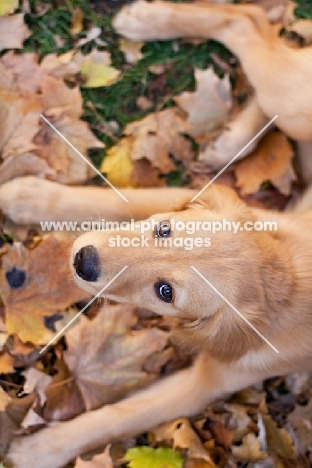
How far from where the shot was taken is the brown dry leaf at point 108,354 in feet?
8.90

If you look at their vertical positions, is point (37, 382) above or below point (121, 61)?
below

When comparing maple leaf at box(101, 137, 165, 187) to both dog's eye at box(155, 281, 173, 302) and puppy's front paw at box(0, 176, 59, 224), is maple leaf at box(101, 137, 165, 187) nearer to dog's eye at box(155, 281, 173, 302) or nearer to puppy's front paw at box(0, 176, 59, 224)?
puppy's front paw at box(0, 176, 59, 224)

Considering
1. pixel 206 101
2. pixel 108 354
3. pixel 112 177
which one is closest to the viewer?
pixel 108 354

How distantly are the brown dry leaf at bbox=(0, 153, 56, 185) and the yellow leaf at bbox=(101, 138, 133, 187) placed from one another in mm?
330

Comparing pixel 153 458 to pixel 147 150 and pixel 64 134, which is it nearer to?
pixel 147 150

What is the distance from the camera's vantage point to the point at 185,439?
2.65m

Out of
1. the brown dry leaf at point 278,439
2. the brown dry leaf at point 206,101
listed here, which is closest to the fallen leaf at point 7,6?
the brown dry leaf at point 206,101

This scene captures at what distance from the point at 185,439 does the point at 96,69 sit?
2.13 meters

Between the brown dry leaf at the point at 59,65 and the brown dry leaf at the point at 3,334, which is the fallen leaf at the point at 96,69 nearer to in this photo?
the brown dry leaf at the point at 59,65

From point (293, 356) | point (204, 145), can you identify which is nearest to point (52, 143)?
point (204, 145)

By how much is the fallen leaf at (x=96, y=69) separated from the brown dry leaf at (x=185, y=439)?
A: 77.3 inches

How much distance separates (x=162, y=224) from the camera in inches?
86.4

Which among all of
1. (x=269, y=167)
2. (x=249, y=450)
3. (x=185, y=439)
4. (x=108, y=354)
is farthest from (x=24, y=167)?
(x=249, y=450)

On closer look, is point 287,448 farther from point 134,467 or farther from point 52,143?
point 52,143
